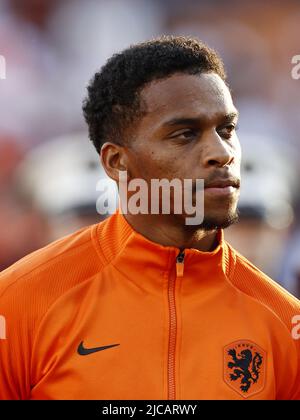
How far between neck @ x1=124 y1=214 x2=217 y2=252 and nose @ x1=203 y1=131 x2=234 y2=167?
242mm

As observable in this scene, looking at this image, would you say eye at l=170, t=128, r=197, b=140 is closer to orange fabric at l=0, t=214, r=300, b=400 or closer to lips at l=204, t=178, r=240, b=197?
lips at l=204, t=178, r=240, b=197

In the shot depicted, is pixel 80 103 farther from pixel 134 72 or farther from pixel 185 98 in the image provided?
pixel 185 98

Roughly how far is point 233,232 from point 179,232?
2438 mm

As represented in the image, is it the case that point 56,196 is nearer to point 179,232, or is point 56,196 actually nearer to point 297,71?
point 297,71

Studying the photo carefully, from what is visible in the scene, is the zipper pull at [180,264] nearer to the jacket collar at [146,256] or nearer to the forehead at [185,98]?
the jacket collar at [146,256]

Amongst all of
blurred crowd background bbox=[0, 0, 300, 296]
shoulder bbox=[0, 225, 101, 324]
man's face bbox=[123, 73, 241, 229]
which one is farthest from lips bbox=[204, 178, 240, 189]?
blurred crowd background bbox=[0, 0, 300, 296]

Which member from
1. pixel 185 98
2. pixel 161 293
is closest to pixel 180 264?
pixel 161 293

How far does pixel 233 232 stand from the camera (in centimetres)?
491

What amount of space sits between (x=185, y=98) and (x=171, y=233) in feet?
1.47

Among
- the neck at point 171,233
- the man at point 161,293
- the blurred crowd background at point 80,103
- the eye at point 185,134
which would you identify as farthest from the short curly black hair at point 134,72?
the blurred crowd background at point 80,103

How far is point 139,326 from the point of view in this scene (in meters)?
2.37

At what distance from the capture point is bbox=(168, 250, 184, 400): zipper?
7.55 feet

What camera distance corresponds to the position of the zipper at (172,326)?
90.6 inches
